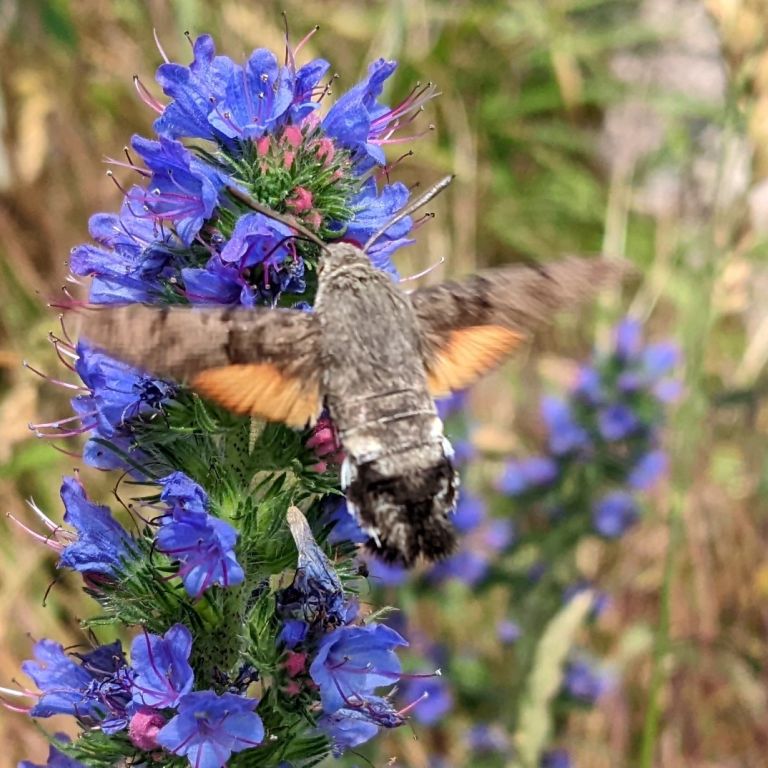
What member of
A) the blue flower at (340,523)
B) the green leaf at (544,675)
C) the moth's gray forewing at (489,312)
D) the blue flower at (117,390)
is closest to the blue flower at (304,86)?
the moth's gray forewing at (489,312)

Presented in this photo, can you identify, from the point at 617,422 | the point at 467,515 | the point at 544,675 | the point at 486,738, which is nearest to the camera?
the point at 544,675

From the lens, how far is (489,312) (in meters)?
2.01

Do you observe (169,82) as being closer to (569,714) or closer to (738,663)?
(738,663)

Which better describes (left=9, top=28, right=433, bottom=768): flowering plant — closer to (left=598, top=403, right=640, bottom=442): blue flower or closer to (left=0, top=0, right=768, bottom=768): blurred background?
(left=0, top=0, right=768, bottom=768): blurred background

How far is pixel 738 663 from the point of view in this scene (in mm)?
4047

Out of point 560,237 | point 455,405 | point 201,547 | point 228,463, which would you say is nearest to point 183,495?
point 201,547

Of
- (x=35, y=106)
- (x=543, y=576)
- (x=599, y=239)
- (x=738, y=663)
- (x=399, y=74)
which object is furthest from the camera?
(x=599, y=239)

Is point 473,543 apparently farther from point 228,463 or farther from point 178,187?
point 178,187

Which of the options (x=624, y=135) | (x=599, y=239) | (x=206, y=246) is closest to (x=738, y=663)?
(x=206, y=246)

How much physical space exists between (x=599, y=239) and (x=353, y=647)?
17.9 ft

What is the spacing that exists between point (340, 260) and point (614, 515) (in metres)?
3.25

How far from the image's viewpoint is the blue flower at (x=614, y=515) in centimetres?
481

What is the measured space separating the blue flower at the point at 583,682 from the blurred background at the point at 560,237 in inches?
3.1

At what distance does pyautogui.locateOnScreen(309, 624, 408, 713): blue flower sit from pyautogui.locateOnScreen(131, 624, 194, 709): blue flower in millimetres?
222
